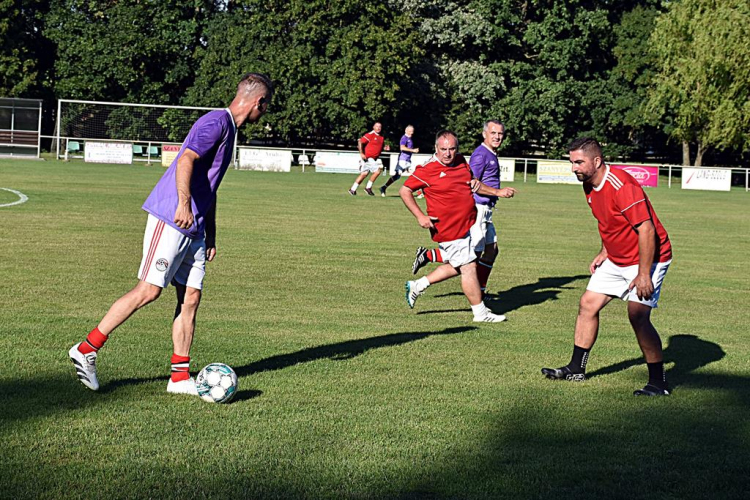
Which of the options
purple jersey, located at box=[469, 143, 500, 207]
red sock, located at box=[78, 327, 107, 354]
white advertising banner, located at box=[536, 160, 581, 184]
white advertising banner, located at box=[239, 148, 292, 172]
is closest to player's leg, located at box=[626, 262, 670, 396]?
red sock, located at box=[78, 327, 107, 354]

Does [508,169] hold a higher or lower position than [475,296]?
higher

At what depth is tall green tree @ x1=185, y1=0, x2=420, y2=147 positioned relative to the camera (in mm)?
49719

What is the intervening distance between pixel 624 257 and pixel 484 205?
14.0 feet

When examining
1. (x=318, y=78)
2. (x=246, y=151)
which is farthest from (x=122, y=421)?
(x=318, y=78)

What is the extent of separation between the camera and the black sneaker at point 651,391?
6.77 m

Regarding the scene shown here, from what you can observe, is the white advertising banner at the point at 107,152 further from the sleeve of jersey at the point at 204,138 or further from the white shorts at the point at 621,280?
the sleeve of jersey at the point at 204,138

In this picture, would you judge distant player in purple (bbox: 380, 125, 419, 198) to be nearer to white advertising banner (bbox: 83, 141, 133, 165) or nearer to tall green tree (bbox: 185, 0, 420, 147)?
white advertising banner (bbox: 83, 141, 133, 165)

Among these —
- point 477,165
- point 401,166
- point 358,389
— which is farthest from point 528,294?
point 401,166

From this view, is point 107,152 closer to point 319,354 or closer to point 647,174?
point 647,174

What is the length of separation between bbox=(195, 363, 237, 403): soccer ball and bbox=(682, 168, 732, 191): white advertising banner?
39.5 metres

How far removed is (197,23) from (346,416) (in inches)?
2020

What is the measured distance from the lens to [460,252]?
9.79m

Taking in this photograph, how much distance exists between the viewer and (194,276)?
20.4 ft

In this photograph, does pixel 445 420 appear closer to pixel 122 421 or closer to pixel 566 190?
pixel 122 421
